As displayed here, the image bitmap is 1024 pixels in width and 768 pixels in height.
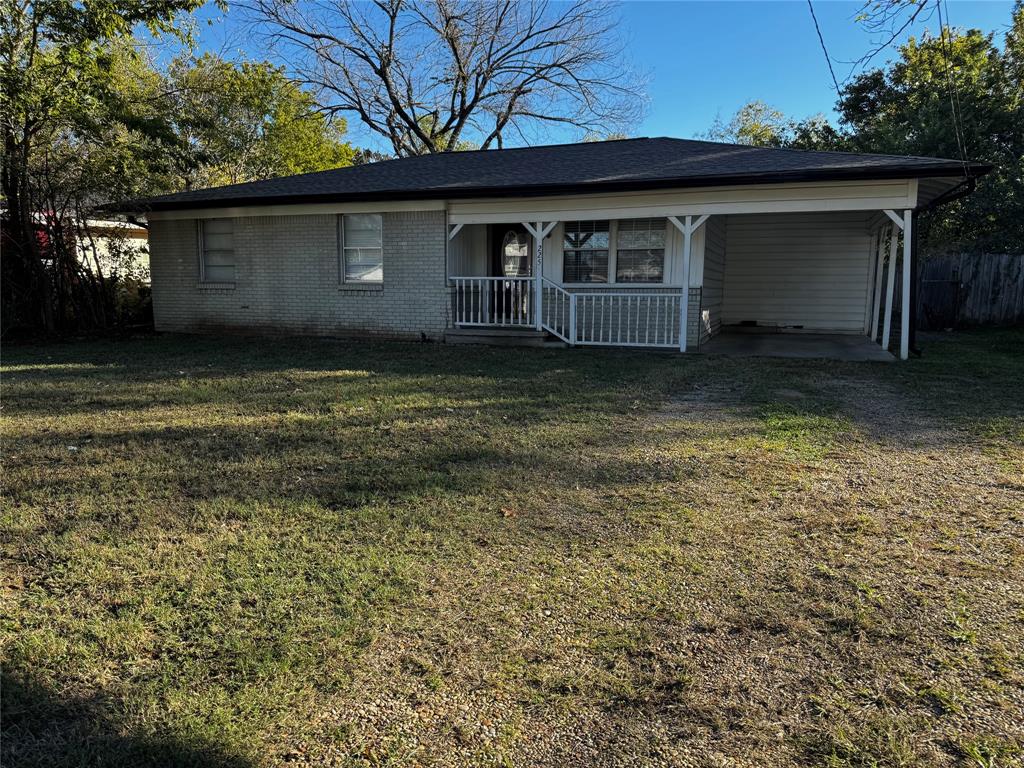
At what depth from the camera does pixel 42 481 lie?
4031 millimetres

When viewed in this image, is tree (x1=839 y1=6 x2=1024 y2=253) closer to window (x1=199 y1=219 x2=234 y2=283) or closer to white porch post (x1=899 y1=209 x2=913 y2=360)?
white porch post (x1=899 y1=209 x2=913 y2=360)

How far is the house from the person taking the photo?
Answer: 32.4 feet

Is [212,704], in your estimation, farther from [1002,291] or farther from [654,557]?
[1002,291]

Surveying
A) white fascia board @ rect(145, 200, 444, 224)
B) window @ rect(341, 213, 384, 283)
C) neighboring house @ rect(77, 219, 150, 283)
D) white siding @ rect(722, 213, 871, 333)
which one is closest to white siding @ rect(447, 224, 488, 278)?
white fascia board @ rect(145, 200, 444, 224)

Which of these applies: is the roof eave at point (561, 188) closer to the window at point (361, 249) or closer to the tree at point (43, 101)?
the window at point (361, 249)

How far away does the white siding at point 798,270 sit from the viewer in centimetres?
1324

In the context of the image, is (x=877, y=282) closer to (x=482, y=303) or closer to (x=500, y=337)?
(x=500, y=337)

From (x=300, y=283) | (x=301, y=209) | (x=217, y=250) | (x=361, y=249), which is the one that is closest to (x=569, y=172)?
(x=361, y=249)

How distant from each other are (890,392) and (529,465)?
4803mm

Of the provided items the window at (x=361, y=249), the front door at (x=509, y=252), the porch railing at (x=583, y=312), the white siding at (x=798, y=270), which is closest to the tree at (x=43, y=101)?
the window at (x=361, y=249)

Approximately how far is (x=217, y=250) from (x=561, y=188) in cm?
748

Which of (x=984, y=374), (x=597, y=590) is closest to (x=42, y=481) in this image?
(x=597, y=590)

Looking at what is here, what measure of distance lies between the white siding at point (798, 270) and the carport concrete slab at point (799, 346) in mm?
792

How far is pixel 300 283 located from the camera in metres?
12.6
